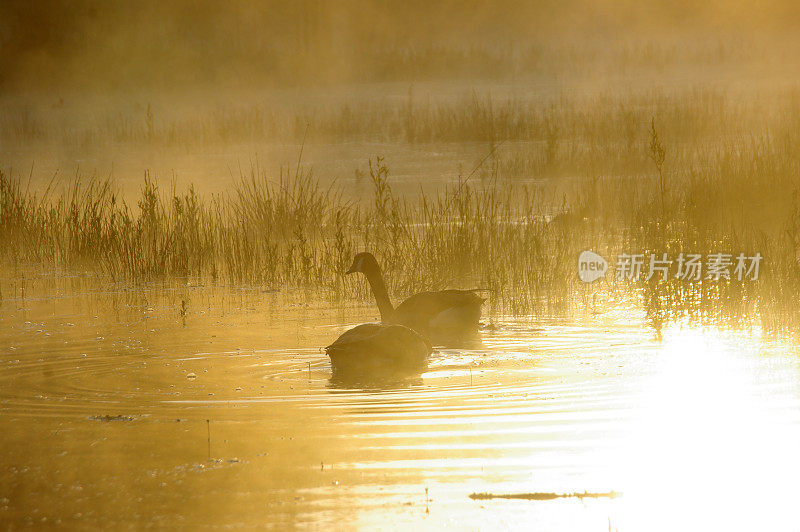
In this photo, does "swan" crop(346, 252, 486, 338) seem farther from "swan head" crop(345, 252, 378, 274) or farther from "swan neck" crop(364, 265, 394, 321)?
"swan head" crop(345, 252, 378, 274)

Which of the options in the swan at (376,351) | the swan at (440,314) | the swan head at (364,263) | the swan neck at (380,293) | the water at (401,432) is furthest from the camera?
the swan head at (364,263)

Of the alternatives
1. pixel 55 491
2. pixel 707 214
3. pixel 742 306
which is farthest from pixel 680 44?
pixel 55 491

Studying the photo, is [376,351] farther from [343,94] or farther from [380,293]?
[343,94]

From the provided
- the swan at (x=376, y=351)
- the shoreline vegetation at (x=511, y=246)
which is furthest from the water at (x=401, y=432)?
the shoreline vegetation at (x=511, y=246)

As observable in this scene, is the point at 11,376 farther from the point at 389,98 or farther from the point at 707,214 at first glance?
the point at 389,98

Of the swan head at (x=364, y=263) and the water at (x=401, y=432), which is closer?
the water at (x=401, y=432)

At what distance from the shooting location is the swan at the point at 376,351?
834 cm

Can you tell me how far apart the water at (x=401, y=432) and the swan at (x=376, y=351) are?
23 centimetres

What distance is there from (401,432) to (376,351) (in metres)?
2.27

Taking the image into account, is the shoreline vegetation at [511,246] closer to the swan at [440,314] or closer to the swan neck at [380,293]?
the swan at [440,314]

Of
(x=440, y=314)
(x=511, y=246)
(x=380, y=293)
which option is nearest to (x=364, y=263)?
(x=380, y=293)

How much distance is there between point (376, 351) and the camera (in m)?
8.45

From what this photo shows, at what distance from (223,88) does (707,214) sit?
23.8 m

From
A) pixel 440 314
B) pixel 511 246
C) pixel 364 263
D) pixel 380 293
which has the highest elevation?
pixel 511 246
